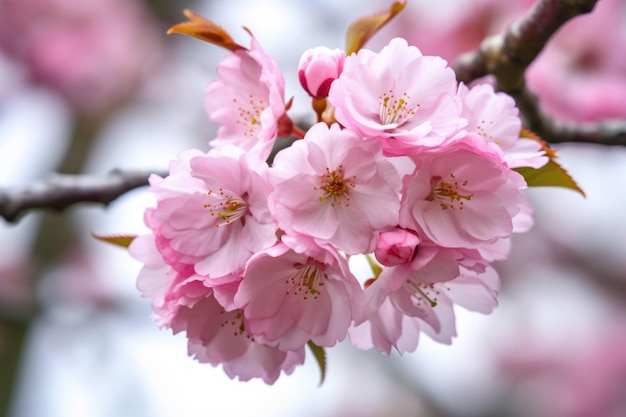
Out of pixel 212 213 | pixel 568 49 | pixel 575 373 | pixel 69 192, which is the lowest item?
pixel 575 373

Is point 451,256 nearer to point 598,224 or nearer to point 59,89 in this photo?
point 598,224

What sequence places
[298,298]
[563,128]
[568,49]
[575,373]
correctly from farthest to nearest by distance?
[575,373] < [568,49] < [563,128] < [298,298]

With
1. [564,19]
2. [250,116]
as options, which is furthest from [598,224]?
[250,116]

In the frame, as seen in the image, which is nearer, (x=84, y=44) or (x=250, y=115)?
(x=250, y=115)

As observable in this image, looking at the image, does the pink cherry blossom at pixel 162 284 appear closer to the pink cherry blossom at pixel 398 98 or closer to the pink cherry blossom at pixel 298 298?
the pink cherry blossom at pixel 298 298

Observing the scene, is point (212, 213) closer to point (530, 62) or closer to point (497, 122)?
point (497, 122)

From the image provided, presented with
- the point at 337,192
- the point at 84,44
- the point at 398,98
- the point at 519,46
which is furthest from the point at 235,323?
the point at 84,44

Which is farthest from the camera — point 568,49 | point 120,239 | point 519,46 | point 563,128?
point 568,49
